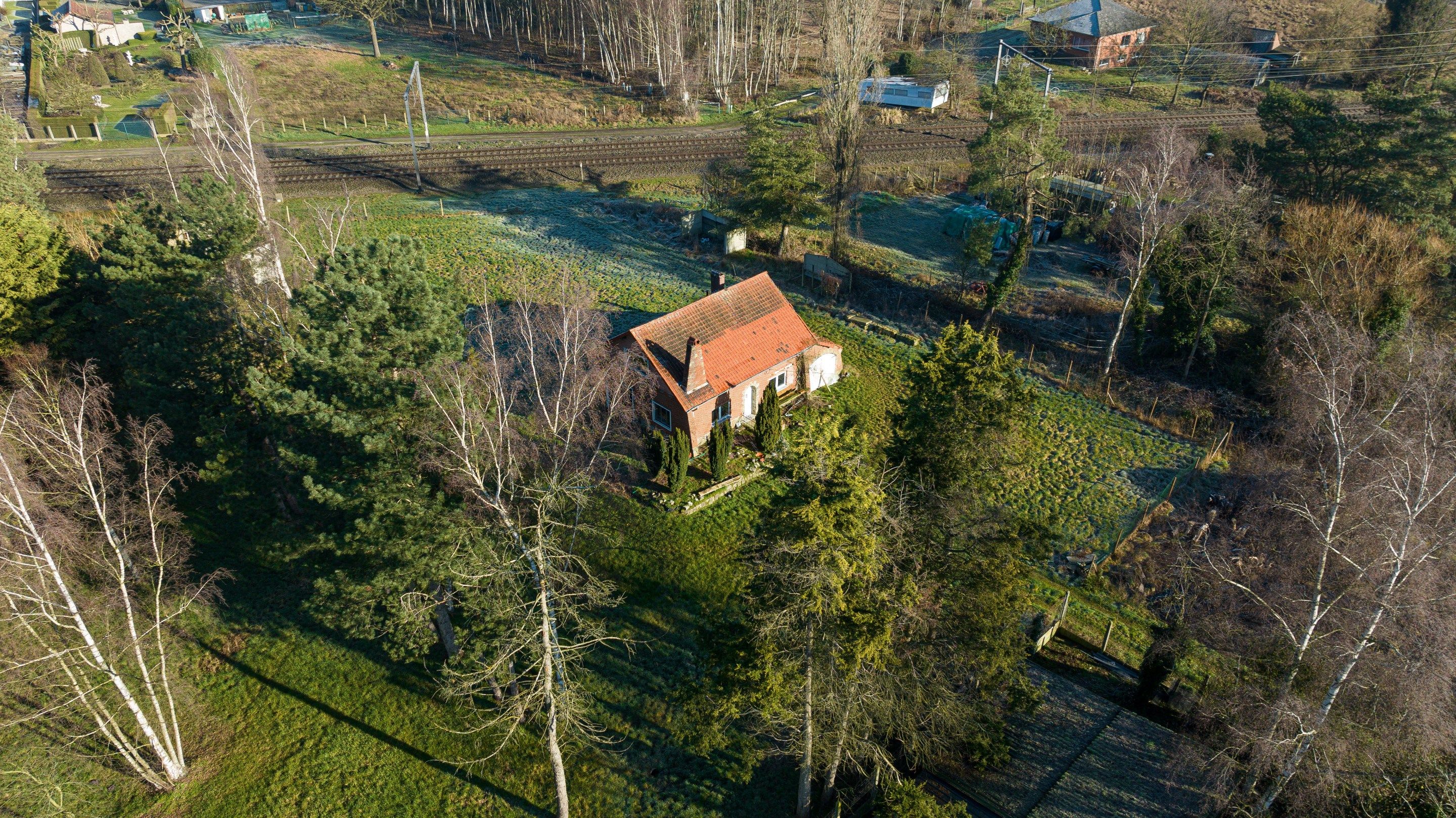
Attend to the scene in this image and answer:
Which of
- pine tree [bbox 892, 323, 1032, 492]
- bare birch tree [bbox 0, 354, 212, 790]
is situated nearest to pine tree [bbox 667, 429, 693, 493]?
pine tree [bbox 892, 323, 1032, 492]

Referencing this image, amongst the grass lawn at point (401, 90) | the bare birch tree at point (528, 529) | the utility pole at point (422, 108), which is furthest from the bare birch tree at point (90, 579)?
the grass lawn at point (401, 90)

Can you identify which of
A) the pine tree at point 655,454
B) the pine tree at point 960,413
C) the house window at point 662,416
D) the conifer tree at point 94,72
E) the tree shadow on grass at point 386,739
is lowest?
the tree shadow on grass at point 386,739

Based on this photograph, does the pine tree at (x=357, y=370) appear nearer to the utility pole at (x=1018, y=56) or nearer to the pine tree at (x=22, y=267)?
the pine tree at (x=22, y=267)

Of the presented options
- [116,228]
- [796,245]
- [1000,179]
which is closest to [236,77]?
[116,228]

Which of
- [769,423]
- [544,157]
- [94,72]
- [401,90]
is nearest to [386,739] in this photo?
[769,423]

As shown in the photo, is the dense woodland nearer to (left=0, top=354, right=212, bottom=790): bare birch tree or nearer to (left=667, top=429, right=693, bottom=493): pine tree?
(left=0, top=354, right=212, bottom=790): bare birch tree

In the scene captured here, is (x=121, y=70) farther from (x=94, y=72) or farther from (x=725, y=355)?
(x=725, y=355)

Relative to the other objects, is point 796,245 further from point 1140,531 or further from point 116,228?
point 116,228
